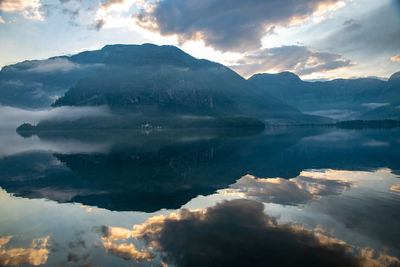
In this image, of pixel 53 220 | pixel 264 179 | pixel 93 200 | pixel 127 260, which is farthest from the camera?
pixel 264 179

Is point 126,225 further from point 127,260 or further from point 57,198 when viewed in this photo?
point 57,198

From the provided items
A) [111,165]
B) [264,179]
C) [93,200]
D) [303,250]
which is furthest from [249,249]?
[111,165]

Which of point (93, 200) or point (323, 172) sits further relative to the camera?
point (323, 172)

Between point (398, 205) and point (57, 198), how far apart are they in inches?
1284

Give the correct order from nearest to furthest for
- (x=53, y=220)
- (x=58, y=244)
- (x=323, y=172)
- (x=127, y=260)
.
Result: (x=127, y=260) < (x=58, y=244) < (x=53, y=220) < (x=323, y=172)

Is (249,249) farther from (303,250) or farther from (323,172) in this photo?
(323,172)

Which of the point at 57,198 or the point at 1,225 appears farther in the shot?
the point at 57,198

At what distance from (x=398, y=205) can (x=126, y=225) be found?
76.3 feet

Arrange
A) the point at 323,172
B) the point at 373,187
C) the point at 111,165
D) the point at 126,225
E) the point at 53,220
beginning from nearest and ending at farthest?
the point at 126,225
the point at 53,220
the point at 373,187
the point at 323,172
the point at 111,165

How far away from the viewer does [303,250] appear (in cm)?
1455

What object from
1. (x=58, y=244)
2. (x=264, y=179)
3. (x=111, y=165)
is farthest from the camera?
(x=111, y=165)

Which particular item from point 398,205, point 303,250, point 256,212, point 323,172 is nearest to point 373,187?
point 398,205

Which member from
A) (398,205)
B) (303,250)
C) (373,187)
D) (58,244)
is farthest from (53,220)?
(373,187)

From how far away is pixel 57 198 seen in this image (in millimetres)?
26719
